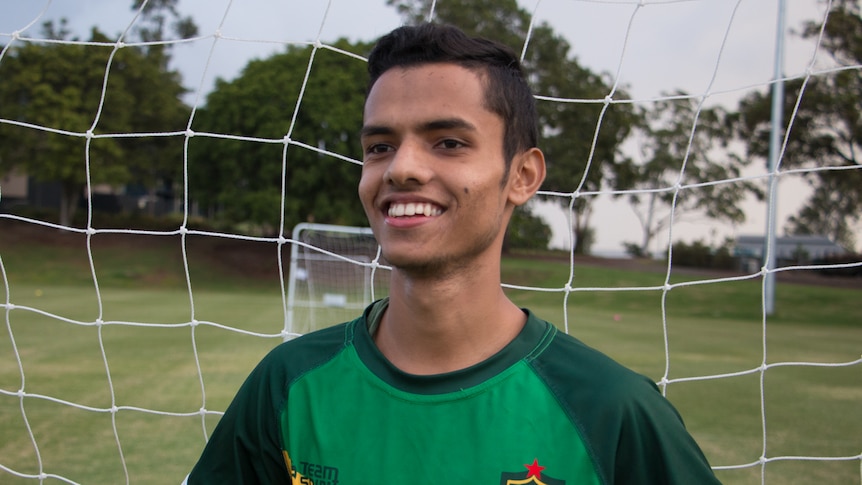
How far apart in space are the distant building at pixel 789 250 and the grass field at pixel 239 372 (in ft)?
32.1

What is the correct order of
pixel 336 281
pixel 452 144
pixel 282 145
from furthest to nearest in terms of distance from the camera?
pixel 282 145
pixel 336 281
pixel 452 144

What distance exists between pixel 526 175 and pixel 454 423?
512 mm

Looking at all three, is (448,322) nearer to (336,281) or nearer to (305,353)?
(305,353)

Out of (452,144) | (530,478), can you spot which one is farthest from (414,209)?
(530,478)

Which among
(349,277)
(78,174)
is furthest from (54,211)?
(349,277)

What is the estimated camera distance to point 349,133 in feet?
83.9

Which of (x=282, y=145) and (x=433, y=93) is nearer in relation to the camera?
(x=433, y=93)

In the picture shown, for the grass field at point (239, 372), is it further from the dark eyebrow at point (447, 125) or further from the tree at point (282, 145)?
the tree at point (282, 145)

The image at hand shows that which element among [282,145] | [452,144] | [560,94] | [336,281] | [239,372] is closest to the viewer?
[452,144]

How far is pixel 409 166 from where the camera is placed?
135 cm

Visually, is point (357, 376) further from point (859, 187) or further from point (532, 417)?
point (859, 187)

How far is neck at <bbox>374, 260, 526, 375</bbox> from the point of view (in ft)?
4.73

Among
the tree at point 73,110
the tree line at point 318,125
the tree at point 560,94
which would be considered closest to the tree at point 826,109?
the tree line at point 318,125

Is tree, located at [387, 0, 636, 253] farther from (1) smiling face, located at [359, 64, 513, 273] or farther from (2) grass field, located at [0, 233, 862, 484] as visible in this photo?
(1) smiling face, located at [359, 64, 513, 273]
